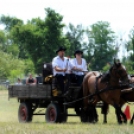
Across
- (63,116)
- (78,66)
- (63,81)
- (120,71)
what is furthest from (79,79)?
(120,71)

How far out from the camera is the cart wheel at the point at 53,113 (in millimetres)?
18281

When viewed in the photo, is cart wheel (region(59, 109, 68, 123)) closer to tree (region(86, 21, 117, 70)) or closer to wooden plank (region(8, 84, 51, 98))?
wooden plank (region(8, 84, 51, 98))

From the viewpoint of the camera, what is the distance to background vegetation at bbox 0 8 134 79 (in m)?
60.6

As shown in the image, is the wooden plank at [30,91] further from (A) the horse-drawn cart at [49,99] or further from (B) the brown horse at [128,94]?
(B) the brown horse at [128,94]

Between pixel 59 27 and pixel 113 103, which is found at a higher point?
pixel 59 27

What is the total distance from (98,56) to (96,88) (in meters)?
60.3

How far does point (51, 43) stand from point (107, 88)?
43.7 meters

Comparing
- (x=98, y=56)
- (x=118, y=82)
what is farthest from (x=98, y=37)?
(x=118, y=82)

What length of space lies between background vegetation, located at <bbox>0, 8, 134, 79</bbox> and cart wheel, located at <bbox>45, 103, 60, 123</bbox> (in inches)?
1373

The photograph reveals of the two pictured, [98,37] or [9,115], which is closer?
[9,115]

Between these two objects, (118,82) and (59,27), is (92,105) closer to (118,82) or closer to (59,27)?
(118,82)

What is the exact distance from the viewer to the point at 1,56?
7856cm

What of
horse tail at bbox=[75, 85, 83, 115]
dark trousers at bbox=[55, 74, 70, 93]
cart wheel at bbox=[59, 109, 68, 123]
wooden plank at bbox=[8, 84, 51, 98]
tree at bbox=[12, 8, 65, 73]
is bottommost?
cart wheel at bbox=[59, 109, 68, 123]

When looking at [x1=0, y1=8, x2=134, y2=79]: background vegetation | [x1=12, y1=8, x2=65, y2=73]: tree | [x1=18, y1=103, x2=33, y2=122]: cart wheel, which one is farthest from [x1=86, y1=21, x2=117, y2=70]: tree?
[x1=18, y1=103, x2=33, y2=122]: cart wheel
